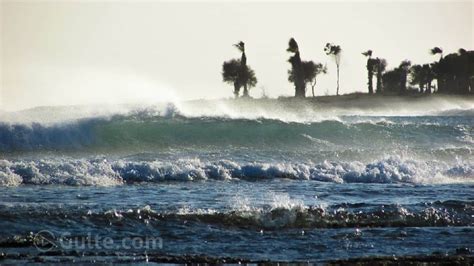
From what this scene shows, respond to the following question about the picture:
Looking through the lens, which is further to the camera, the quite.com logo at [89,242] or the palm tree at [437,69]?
the palm tree at [437,69]

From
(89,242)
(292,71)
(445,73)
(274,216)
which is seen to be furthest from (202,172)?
(445,73)

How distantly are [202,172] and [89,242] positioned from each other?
29.8 ft

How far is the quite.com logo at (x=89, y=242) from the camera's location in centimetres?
1122

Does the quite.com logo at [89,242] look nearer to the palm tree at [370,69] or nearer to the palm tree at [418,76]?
the palm tree at [370,69]

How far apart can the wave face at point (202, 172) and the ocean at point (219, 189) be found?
0.05m

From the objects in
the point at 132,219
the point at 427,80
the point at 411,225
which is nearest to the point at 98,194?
the point at 132,219

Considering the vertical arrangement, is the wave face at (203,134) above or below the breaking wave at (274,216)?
above

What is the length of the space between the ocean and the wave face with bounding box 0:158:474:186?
51mm

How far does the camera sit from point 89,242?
453 inches

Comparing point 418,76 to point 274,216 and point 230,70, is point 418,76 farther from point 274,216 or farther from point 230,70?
point 274,216

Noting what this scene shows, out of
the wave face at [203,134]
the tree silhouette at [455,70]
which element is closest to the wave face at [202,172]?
the wave face at [203,134]

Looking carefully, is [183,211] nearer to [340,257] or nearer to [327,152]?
[340,257]

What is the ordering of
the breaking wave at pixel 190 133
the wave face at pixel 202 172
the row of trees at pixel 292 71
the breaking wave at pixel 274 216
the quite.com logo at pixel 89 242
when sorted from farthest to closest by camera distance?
the row of trees at pixel 292 71 → the breaking wave at pixel 190 133 → the wave face at pixel 202 172 → the breaking wave at pixel 274 216 → the quite.com logo at pixel 89 242

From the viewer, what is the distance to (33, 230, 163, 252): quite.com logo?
36.8ft
